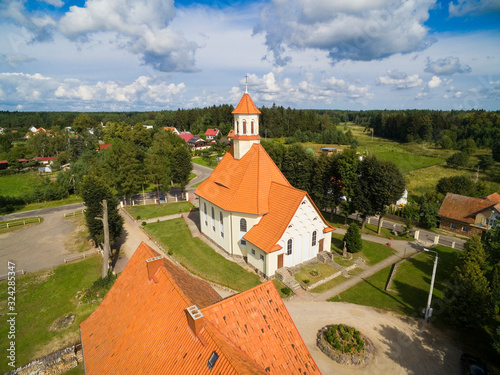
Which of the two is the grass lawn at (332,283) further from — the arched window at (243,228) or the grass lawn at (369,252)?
the arched window at (243,228)

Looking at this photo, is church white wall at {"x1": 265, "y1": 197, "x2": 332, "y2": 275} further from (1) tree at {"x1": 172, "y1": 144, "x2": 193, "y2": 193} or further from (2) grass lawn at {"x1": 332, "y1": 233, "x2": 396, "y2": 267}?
(1) tree at {"x1": 172, "y1": 144, "x2": 193, "y2": 193}

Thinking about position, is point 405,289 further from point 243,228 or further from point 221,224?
point 221,224

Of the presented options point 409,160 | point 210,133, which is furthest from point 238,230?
point 210,133

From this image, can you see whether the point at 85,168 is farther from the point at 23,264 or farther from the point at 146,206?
the point at 23,264

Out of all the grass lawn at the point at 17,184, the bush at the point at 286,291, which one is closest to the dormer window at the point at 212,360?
the bush at the point at 286,291

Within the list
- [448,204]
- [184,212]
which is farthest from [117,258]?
[448,204]

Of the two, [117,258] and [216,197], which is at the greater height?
[216,197]

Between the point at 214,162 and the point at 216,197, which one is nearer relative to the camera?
the point at 216,197

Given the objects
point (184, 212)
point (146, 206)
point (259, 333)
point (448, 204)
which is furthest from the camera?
point (146, 206)
